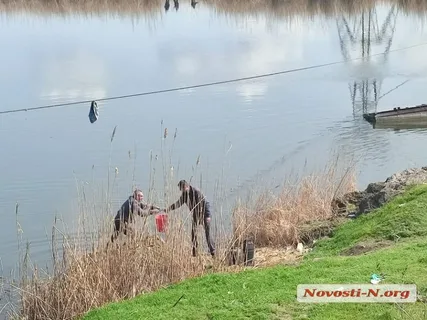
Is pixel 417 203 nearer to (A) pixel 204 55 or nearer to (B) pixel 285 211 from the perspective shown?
(B) pixel 285 211

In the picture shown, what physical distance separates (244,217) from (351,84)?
11.5 m

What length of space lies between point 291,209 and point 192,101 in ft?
26.9

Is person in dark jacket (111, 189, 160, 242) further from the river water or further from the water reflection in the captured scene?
the water reflection

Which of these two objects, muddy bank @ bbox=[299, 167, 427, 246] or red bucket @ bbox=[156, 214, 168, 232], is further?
muddy bank @ bbox=[299, 167, 427, 246]

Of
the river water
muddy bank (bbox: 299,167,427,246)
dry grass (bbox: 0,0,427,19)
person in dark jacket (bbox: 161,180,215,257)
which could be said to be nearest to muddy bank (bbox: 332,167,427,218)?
muddy bank (bbox: 299,167,427,246)

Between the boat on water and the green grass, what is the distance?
944cm

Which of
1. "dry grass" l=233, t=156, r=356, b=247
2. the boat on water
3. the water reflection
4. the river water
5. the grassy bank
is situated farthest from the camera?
the water reflection

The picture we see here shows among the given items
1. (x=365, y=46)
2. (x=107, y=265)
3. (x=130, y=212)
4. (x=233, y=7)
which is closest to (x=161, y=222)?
(x=130, y=212)

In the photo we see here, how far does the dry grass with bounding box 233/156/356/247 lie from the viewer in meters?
10.6

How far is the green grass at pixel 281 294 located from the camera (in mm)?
5250

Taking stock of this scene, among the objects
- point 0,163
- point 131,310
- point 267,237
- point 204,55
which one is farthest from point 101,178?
point 204,55

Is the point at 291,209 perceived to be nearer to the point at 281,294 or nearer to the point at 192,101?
the point at 281,294

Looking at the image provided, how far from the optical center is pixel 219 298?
5.95 metres

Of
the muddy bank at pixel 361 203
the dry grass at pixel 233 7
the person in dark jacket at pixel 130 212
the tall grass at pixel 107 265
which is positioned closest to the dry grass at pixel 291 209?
the muddy bank at pixel 361 203
